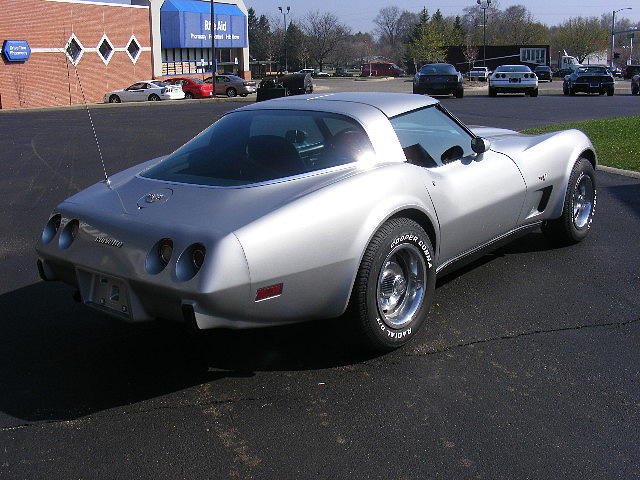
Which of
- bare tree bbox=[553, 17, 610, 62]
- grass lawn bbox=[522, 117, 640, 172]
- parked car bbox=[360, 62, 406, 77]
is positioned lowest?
grass lawn bbox=[522, 117, 640, 172]

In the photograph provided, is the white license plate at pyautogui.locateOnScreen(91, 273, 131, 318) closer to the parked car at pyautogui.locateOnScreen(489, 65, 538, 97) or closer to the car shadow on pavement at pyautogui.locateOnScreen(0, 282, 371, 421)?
the car shadow on pavement at pyautogui.locateOnScreen(0, 282, 371, 421)

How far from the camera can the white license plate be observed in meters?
3.50

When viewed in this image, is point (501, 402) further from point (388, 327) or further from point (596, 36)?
point (596, 36)

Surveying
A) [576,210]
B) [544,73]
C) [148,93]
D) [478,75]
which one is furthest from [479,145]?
[478,75]

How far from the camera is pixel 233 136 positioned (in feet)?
14.4

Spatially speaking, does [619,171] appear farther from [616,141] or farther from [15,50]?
[15,50]

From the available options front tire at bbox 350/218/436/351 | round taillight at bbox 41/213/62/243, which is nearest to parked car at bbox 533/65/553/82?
front tire at bbox 350/218/436/351

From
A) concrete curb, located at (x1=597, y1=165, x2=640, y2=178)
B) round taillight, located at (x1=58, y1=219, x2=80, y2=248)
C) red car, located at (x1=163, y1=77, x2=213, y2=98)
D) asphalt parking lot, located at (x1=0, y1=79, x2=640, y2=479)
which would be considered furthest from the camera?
red car, located at (x1=163, y1=77, x2=213, y2=98)

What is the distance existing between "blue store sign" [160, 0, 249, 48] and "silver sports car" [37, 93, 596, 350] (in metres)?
45.7

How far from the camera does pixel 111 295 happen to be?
11.8ft

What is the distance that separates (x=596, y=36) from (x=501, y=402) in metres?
125

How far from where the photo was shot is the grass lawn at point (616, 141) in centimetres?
1004

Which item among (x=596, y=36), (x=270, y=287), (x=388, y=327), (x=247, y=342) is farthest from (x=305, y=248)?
(x=596, y=36)

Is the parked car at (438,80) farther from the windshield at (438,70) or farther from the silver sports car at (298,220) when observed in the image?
the silver sports car at (298,220)
